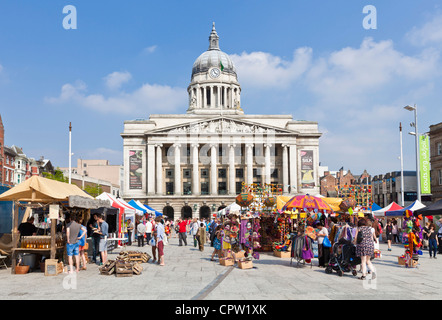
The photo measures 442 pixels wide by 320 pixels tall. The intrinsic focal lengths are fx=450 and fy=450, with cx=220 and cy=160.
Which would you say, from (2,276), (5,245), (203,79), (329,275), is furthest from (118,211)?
(203,79)

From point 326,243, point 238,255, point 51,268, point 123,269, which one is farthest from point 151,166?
point 123,269

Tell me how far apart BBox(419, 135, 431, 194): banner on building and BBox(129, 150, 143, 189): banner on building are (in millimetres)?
44266

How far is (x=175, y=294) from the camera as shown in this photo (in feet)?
35.3

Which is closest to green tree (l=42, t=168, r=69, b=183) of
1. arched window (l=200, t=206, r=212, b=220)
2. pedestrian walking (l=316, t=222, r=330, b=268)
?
arched window (l=200, t=206, r=212, b=220)

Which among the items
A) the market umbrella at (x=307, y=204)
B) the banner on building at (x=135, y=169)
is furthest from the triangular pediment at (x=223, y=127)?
the market umbrella at (x=307, y=204)

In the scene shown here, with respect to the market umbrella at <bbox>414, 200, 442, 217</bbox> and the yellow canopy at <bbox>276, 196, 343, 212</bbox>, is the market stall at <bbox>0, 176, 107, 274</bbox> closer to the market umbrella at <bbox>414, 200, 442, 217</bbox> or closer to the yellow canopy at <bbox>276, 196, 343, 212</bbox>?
the yellow canopy at <bbox>276, 196, 343, 212</bbox>

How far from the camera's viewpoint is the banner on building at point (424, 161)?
39.8 metres

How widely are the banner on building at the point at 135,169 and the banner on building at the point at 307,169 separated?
26.4 meters

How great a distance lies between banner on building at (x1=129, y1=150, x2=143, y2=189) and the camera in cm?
7275

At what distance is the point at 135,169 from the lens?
73250mm

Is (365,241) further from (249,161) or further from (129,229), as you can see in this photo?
(249,161)

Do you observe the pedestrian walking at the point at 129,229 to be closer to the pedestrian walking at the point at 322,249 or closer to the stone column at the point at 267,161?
the pedestrian walking at the point at 322,249

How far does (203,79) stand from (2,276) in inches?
3317
